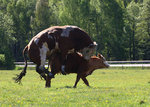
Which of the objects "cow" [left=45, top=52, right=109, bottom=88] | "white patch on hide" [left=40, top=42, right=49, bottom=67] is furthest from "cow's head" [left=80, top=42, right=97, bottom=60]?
"white patch on hide" [left=40, top=42, right=49, bottom=67]

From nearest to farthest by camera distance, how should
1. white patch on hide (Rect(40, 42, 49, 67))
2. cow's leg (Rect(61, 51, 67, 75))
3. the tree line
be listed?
white patch on hide (Rect(40, 42, 49, 67)) → cow's leg (Rect(61, 51, 67, 75)) → the tree line

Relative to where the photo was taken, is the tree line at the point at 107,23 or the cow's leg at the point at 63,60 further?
the tree line at the point at 107,23

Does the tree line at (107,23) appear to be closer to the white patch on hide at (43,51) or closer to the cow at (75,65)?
the cow at (75,65)

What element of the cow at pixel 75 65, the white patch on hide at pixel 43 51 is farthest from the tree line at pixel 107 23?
the white patch on hide at pixel 43 51

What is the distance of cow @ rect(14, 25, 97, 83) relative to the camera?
17188 mm

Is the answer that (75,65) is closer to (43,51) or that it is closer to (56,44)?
(56,44)

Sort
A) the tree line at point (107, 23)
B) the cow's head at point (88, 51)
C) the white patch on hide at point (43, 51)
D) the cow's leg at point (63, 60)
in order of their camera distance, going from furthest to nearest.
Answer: the tree line at point (107, 23), the cow's head at point (88, 51), the cow's leg at point (63, 60), the white patch on hide at point (43, 51)

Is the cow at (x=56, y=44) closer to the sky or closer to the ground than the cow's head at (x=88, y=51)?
closer to the sky

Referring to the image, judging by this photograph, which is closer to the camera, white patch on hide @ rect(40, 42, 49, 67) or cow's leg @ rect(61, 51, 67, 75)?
white patch on hide @ rect(40, 42, 49, 67)

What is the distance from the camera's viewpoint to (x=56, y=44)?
17516 millimetres

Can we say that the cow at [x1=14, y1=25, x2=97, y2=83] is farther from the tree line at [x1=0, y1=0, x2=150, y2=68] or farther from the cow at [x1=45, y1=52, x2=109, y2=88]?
the tree line at [x1=0, y1=0, x2=150, y2=68]

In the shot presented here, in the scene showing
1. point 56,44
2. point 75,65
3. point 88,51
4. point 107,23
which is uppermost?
point 56,44

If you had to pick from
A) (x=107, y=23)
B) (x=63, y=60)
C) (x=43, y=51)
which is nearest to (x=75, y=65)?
(x=63, y=60)

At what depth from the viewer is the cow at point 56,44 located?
17188 millimetres
